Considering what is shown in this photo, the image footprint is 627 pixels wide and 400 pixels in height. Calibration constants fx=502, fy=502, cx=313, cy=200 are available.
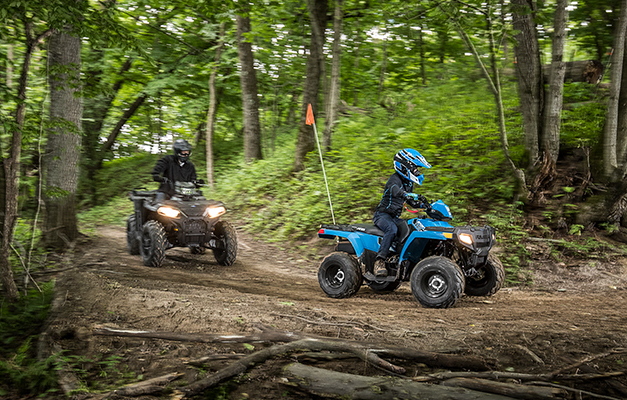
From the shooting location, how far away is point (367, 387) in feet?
10.8

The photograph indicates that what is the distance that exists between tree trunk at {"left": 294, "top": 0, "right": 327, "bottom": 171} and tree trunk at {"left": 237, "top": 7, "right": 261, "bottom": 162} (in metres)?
2.43

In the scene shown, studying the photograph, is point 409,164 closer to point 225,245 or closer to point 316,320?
point 316,320

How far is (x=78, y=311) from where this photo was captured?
16.7 ft

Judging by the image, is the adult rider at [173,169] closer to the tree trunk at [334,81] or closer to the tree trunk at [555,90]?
the tree trunk at [334,81]

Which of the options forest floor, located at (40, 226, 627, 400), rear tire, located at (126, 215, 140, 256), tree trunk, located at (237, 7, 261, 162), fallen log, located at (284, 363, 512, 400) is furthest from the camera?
tree trunk, located at (237, 7, 261, 162)

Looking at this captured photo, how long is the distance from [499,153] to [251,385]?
9.51 m

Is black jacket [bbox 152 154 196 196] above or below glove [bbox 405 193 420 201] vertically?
above

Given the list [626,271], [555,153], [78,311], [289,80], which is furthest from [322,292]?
[289,80]

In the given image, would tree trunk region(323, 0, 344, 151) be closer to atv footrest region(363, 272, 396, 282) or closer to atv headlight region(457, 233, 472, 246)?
atv footrest region(363, 272, 396, 282)

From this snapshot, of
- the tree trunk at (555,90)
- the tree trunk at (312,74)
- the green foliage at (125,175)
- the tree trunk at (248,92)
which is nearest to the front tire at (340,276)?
the tree trunk at (555,90)

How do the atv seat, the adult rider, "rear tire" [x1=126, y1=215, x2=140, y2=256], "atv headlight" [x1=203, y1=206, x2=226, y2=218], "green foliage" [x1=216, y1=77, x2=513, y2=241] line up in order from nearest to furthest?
the atv seat, "atv headlight" [x1=203, y1=206, x2=226, y2=218], the adult rider, "rear tire" [x1=126, y1=215, x2=140, y2=256], "green foliage" [x1=216, y1=77, x2=513, y2=241]

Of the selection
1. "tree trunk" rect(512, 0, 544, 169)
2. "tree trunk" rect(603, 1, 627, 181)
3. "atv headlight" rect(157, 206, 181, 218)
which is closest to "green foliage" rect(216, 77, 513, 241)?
"tree trunk" rect(512, 0, 544, 169)

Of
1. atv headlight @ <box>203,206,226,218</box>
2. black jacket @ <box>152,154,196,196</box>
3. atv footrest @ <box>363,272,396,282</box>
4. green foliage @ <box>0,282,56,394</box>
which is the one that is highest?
black jacket @ <box>152,154,196,196</box>

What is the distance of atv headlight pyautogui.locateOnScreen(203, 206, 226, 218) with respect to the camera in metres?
9.19
